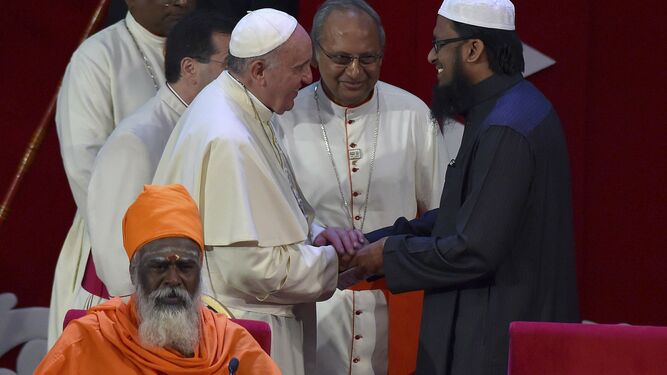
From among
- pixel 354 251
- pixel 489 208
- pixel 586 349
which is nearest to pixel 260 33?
pixel 354 251

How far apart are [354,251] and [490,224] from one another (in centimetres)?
64

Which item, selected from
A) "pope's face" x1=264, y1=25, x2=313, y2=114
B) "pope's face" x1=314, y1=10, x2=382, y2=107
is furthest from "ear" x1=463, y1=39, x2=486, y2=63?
"pope's face" x1=314, y1=10, x2=382, y2=107

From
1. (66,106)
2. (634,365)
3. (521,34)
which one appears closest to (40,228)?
(66,106)

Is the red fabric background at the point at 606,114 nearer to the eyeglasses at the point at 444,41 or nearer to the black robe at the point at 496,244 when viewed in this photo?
the eyeglasses at the point at 444,41

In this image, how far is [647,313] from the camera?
7.03 metres

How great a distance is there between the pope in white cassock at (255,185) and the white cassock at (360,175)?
64cm

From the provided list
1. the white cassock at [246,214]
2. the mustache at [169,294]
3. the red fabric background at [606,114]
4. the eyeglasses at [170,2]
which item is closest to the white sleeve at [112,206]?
the white cassock at [246,214]

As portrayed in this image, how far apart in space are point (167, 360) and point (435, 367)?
116 centimetres

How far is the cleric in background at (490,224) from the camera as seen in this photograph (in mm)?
4586

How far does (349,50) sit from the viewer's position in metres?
5.46

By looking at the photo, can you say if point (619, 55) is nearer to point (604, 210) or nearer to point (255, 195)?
point (604, 210)

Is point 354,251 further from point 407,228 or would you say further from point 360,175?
point 360,175

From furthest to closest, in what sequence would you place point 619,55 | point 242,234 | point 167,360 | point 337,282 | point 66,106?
point 619,55 → point 66,106 → point 337,282 → point 242,234 → point 167,360

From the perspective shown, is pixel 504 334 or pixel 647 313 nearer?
pixel 504 334
